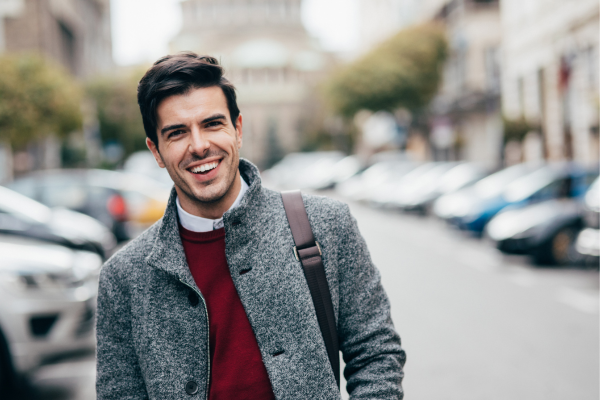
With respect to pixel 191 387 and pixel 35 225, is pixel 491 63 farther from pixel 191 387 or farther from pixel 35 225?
pixel 191 387

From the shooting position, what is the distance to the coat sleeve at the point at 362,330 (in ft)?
6.55

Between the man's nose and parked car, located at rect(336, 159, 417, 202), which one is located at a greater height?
the man's nose

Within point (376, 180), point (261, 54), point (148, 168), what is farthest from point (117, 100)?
point (261, 54)

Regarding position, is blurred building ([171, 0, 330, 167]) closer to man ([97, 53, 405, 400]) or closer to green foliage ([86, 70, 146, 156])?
green foliage ([86, 70, 146, 156])

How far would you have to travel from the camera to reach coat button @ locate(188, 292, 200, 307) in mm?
1975

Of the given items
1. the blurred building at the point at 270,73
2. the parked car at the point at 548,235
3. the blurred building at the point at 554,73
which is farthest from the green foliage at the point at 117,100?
the parked car at the point at 548,235

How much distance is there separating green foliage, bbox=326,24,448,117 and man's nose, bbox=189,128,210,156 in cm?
3907

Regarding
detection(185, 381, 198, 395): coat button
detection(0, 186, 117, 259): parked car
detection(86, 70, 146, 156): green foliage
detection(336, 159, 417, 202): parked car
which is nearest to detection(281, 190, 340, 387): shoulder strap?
detection(185, 381, 198, 395): coat button

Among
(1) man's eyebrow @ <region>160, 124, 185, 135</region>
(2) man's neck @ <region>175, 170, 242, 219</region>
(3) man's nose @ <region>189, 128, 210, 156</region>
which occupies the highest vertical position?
(1) man's eyebrow @ <region>160, 124, 185, 135</region>

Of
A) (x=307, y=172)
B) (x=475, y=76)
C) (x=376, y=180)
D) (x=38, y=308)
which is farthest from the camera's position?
(x=475, y=76)

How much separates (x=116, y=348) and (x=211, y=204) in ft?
1.68

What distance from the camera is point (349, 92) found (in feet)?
138

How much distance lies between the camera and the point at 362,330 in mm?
2020

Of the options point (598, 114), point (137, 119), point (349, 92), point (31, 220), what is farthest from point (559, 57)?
point (137, 119)
